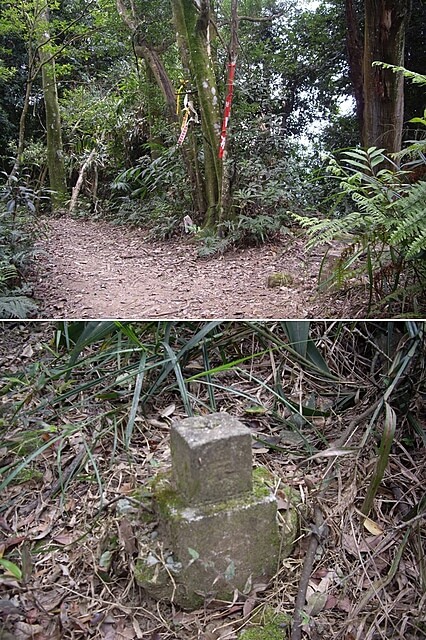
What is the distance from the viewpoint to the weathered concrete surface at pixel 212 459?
133cm

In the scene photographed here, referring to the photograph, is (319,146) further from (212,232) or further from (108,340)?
(108,340)

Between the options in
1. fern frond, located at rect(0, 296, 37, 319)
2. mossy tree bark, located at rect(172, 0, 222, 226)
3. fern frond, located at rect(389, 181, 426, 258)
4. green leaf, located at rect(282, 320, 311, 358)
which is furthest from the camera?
green leaf, located at rect(282, 320, 311, 358)

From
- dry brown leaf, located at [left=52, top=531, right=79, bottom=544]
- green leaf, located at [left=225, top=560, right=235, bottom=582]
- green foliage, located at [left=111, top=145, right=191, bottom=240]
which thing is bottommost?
green leaf, located at [left=225, top=560, right=235, bottom=582]

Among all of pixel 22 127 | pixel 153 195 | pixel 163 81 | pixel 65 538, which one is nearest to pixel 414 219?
pixel 153 195

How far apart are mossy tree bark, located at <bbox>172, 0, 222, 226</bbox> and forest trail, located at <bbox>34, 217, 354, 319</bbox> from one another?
19cm

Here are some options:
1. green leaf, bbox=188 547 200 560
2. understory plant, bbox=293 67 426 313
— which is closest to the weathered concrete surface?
green leaf, bbox=188 547 200 560

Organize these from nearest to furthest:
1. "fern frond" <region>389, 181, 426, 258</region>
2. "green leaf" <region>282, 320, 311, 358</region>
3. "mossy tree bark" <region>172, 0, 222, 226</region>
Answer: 1. "fern frond" <region>389, 181, 426, 258</region>
2. "mossy tree bark" <region>172, 0, 222, 226</region>
3. "green leaf" <region>282, 320, 311, 358</region>

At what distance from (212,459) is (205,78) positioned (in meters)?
1.05

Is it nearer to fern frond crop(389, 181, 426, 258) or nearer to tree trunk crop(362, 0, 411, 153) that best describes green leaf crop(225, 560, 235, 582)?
fern frond crop(389, 181, 426, 258)

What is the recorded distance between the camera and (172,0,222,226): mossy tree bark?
146cm

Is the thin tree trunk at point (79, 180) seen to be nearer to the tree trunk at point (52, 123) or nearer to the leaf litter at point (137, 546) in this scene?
the tree trunk at point (52, 123)

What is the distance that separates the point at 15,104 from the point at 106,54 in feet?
0.94

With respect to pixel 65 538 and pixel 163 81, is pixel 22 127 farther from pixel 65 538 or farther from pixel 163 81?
pixel 65 538

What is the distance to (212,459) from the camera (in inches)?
52.6
